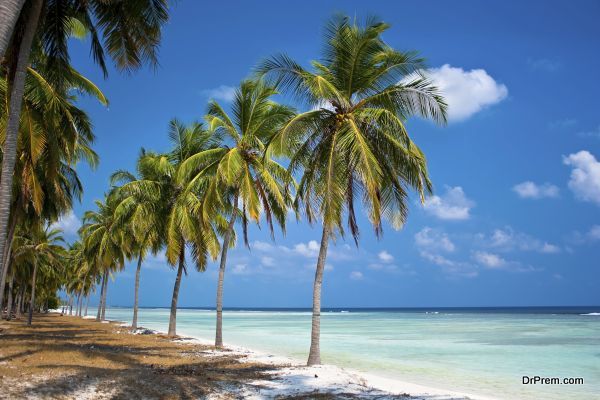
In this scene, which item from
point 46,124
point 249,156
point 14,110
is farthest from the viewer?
point 249,156

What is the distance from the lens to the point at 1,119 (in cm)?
1373

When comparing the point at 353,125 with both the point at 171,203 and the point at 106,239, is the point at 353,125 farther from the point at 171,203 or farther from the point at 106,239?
the point at 106,239

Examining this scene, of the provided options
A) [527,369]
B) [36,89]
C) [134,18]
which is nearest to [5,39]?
[134,18]

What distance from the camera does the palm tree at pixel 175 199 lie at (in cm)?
2325

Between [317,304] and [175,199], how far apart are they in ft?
47.8

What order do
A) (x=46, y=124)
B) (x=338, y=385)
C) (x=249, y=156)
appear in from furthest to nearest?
(x=249, y=156), (x=46, y=124), (x=338, y=385)

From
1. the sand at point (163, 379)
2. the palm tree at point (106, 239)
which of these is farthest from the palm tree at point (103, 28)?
the palm tree at point (106, 239)

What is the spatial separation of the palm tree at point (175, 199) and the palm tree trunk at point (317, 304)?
30.8ft

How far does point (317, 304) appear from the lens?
13.9 metres

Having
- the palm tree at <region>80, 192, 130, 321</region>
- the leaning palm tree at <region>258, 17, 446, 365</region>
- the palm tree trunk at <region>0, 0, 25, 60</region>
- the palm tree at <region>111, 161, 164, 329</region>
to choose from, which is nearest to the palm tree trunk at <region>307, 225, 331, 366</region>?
the leaning palm tree at <region>258, 17, 446, 365</region>

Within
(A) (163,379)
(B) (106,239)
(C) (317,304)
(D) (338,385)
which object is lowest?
(D) (338,385)

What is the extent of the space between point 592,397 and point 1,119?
17.5m

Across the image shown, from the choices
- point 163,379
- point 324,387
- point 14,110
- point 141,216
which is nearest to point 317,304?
point 324,387

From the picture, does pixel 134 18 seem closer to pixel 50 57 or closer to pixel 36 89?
pixel 50 57
